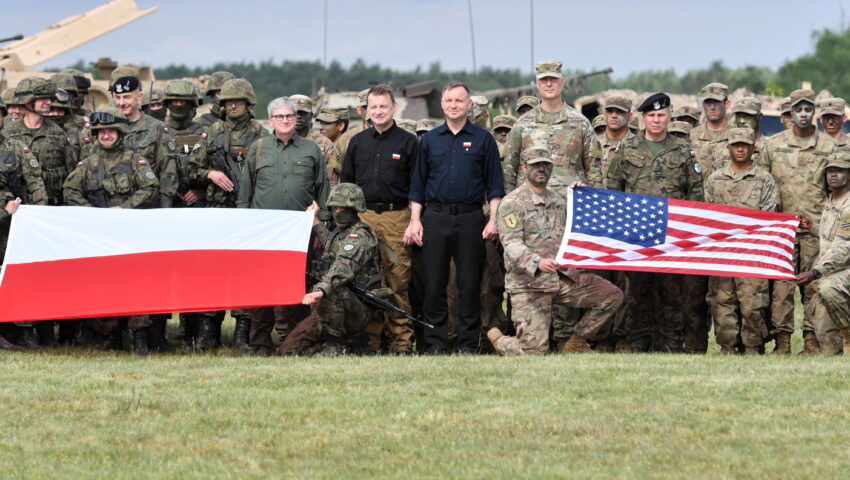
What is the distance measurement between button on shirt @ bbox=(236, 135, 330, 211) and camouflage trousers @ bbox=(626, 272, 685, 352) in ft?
9.87

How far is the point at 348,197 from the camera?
1220cm

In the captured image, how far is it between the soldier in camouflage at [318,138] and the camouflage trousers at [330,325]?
164 centimetres

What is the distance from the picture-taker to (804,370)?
10562mm

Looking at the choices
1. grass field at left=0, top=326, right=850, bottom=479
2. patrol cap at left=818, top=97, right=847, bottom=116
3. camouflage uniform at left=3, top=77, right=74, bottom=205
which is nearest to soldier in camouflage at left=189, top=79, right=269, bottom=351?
camouflage uniform at left=3, top=77, right=74, bottom=205

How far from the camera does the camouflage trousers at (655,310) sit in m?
13.3

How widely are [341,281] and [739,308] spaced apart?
3682 mm

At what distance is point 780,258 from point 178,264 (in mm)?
5128

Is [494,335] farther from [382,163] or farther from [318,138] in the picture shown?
[318,138]

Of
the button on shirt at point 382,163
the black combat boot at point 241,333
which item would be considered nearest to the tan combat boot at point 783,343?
the button on shirt at point 382,163

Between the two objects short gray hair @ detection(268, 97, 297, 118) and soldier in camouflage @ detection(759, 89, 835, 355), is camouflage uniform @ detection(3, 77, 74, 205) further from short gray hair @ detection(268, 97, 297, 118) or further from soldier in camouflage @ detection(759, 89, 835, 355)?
soldier in camouflage @ detection(759, 89, 835, 355)

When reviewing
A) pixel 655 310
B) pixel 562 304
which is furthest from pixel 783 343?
pixel 562 304

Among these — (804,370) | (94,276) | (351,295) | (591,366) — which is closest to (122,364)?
(94,276)

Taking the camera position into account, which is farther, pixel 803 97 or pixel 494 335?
pixel 803 97

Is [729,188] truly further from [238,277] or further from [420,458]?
[420,458]
